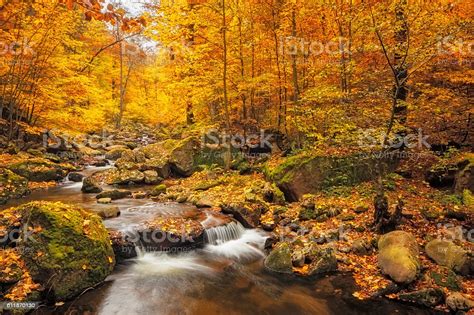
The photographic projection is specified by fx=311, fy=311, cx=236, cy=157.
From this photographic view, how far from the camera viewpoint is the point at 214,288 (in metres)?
6.52

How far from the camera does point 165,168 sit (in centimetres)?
1551

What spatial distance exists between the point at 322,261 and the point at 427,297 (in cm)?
204

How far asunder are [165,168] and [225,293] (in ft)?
32.9

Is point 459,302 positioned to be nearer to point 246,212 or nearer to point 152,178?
point 246,212

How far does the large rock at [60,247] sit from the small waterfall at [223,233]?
2.61 meters

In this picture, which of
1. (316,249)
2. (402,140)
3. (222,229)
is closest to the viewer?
(316,249)

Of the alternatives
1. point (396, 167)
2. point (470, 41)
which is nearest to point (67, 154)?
point (396, 167)

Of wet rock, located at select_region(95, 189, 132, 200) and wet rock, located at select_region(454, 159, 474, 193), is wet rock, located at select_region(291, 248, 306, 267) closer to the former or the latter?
wet rock, located at select_region(454, 159, 474, 193)

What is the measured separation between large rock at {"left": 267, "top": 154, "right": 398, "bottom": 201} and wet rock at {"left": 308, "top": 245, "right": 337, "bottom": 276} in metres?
3.48

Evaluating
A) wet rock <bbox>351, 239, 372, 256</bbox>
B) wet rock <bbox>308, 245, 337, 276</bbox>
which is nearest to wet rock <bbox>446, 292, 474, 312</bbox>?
wet rock <bbox>351, 239, 372, 256</bbox>

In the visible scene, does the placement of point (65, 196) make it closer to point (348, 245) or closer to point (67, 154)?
point (67, 154)

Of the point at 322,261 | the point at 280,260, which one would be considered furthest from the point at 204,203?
the point at 322,261

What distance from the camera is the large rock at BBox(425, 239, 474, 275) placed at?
6.12 meters

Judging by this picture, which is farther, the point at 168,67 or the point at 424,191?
the point at 168,67
